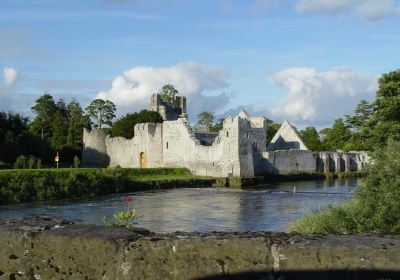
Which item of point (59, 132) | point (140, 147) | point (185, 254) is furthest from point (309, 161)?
point (185, 254)

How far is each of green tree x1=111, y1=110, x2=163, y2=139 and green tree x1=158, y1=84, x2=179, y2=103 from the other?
41.4 feet

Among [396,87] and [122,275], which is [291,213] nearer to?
[396,87]

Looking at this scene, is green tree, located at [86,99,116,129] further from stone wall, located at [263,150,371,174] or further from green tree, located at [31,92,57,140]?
stone wall, located at [263,150,371,174]

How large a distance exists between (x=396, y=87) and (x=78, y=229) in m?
26.6

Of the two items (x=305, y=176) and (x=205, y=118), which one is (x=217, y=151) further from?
(x=205, y=118)

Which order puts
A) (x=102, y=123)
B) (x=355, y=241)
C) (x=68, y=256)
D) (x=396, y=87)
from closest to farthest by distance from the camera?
(x=355, y=241), (x=68, y=256), (x=396, y=87), (x=102, y=123)

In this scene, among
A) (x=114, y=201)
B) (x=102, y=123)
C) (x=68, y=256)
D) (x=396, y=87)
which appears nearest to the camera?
(x=68, y=256)

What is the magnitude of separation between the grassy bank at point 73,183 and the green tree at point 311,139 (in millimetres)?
46868

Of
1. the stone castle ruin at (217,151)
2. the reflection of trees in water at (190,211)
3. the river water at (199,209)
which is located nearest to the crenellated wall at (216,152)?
the stone castle ruin at (217,151)

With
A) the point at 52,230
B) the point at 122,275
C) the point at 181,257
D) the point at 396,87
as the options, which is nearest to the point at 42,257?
the point at 52,230

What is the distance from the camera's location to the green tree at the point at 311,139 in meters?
91.8

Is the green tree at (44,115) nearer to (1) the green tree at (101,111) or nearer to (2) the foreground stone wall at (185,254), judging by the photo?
(1) the green tree at (101,111)

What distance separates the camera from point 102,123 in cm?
9606

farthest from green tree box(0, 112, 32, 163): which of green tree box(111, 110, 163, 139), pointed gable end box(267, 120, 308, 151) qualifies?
pointed gable end box(267, 120, 308, 151)
